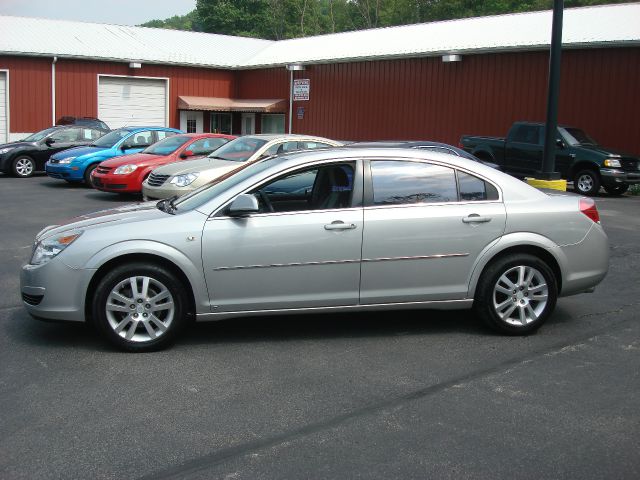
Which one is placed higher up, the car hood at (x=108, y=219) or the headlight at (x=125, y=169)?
the car hood at (x=108, y=219)

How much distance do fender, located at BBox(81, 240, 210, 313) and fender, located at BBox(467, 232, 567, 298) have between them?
221 centimetres

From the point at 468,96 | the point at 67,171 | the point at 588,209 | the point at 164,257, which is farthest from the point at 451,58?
the point at 164,257

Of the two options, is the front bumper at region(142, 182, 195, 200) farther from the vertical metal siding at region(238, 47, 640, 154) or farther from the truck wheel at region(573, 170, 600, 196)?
the vertical metal siding at region(238, 47, 640, 154)

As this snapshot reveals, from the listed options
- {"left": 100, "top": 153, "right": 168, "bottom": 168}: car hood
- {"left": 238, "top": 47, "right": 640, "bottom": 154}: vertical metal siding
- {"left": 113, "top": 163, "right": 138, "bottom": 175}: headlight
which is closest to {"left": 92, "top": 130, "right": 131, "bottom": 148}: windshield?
{"left": 100, "top": 153, "right": 168, "bottom": 168}: car hood

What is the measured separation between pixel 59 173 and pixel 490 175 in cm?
1406

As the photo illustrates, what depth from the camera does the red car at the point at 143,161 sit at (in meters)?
15.4

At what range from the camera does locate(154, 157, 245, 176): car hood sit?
12.9 meters

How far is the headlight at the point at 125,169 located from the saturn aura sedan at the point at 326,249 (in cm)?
915

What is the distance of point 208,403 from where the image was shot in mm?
4750

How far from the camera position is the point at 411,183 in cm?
622

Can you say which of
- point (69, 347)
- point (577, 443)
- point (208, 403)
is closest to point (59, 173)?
point (69, 347)

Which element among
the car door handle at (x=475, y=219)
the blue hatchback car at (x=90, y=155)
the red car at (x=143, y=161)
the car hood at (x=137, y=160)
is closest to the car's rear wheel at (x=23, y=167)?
the blue hatchback car at (x=90, y=155)

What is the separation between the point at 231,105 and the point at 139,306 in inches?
1203

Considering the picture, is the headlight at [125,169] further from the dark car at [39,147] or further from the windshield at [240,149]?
the dark car at [39,147]
